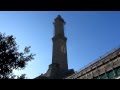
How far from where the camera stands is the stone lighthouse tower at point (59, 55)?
113 ft

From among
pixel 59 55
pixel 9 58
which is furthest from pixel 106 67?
pixel 59 55

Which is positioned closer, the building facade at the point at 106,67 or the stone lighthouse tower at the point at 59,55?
the building facade at the point at 106,67

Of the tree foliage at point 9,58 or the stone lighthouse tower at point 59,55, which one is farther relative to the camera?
the stone lighthouse tower at point 59,55

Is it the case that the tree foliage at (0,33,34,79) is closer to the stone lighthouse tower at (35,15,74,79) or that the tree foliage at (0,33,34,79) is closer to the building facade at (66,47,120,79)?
the building facade at (66,47,120,79)

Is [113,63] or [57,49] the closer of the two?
[113,63]

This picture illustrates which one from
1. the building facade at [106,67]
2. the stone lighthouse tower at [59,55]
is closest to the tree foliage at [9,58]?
the building facade at [106,67]

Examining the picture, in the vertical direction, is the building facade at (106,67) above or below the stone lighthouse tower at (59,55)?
below

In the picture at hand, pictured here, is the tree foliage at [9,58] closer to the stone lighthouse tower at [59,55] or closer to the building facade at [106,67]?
the building facade at [106,67]
